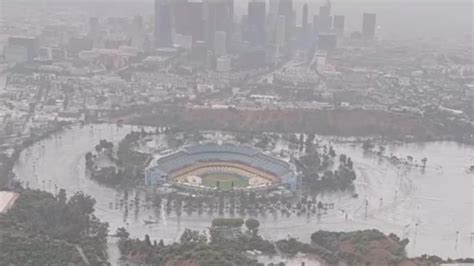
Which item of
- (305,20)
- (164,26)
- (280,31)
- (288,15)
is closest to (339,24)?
(305,20)

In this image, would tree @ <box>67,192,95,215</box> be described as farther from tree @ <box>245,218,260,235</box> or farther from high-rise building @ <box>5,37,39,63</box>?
high-rise building @ <box>5,37,39,63</box>

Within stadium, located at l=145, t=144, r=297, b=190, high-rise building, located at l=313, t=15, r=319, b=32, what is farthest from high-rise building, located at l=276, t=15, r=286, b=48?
stadium, located at l=145, t=144, r=297, b=190

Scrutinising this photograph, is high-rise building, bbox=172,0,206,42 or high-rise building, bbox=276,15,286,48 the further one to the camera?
high-rise building, bbox=276,15,286,48

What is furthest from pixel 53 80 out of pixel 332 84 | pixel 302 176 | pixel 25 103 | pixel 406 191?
pixel 406 191

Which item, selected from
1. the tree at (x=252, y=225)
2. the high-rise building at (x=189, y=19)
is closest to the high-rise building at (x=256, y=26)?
the high-rise building at (x=189, y=19)

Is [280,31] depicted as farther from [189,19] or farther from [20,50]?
[20,50]

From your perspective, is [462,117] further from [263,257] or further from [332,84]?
[263,257]
